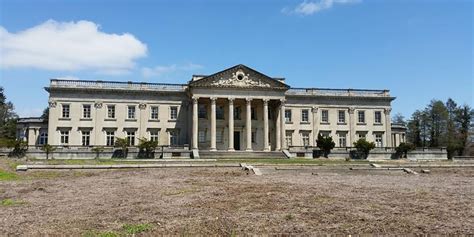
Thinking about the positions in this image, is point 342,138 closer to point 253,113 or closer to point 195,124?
point 253,113

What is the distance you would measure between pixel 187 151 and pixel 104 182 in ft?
85.7

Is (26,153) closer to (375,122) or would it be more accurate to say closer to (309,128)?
(309,128)

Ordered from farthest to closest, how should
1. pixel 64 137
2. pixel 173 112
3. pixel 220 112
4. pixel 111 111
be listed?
pixel 220 112, pixel 173 112, pixel 111 111, pixel 64 137

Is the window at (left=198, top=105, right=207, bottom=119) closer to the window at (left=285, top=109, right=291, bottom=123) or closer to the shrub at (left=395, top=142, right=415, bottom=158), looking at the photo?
the window at (left=285, top=109, right=291, bottom=123)

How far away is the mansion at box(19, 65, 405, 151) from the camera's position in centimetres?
4950

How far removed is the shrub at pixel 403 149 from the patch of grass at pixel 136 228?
46292 mm

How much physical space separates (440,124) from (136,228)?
82.7 metres

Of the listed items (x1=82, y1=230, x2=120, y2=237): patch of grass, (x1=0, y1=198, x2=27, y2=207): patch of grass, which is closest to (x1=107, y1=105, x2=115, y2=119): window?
(x1=0, y1=198, x2=27, y2=207): patch of grass

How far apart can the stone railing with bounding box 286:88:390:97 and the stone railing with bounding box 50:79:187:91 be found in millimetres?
15605

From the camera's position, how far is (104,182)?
1900cm

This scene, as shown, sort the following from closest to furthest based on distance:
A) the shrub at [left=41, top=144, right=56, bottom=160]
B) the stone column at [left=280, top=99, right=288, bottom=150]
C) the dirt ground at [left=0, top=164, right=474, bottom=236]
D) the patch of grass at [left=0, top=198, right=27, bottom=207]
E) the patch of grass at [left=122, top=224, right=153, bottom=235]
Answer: the patch of grass at [left=122, top=224, right=153, bottom=235]
the dirt ground at [left=0, top=164, right=474, bottom=236]
the patch of grass at [left=0, top=198, right=27, bottom=207]
the shrub at [left=41, top=144, right=56, bottom=160]
the stone column at [left=280, top=99, right=288, bottom=150]

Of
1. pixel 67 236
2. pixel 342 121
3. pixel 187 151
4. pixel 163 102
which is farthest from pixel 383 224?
pixel 342 121

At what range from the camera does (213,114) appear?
4875 centimetres

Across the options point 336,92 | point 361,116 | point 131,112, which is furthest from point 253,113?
point 131,112
